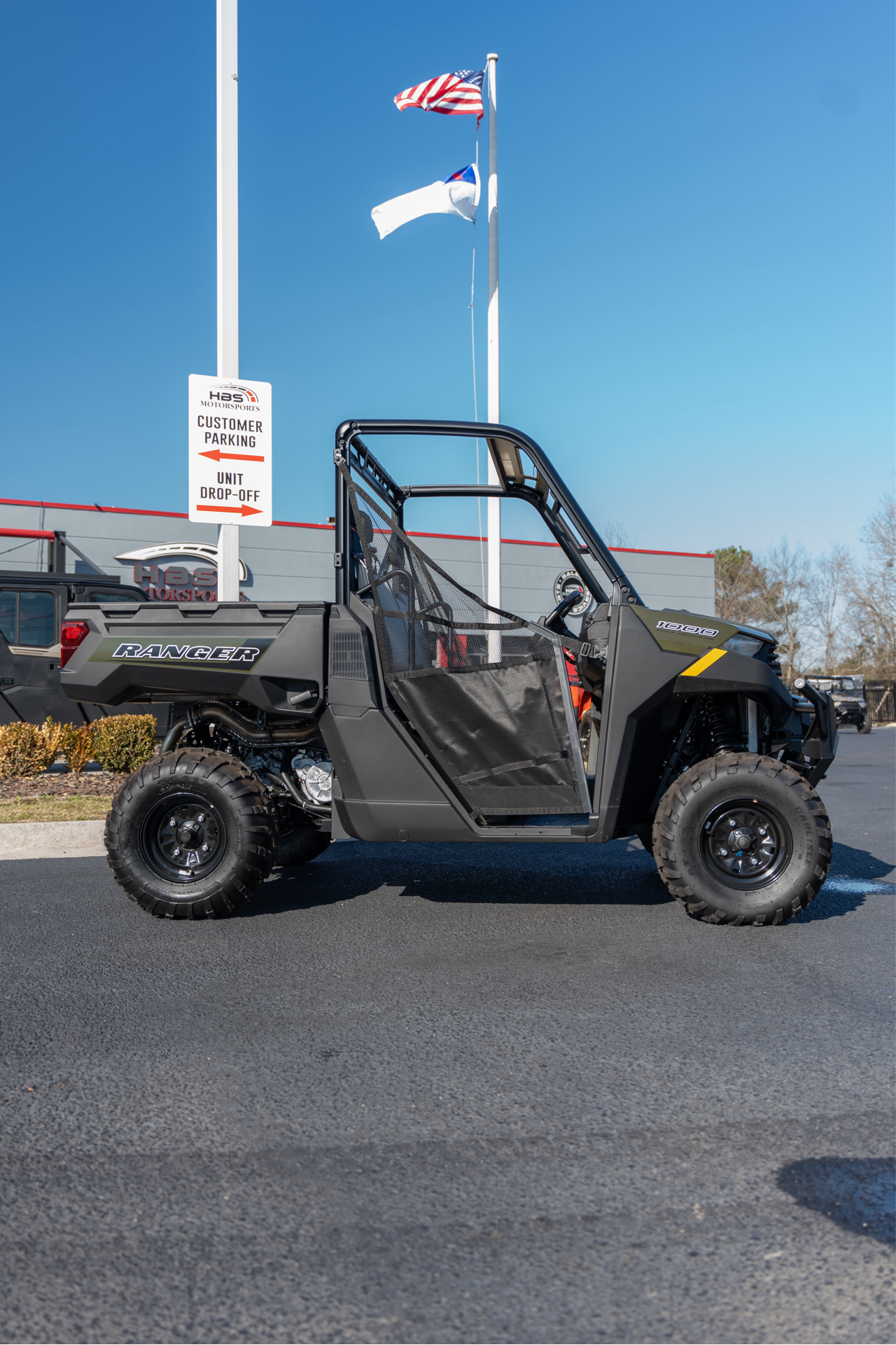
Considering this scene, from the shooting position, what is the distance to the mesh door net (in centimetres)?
486

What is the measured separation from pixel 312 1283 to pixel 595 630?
3678 millimetres

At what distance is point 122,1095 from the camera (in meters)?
2.96

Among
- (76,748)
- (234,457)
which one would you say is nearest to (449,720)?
(234,457)

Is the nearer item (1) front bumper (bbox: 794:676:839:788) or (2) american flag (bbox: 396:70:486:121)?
(1) front bumper (bbox: 794:676:839:788)

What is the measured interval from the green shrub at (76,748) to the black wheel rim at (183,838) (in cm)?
481

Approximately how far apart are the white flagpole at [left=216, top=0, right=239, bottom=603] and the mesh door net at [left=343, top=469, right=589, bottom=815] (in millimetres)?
3137

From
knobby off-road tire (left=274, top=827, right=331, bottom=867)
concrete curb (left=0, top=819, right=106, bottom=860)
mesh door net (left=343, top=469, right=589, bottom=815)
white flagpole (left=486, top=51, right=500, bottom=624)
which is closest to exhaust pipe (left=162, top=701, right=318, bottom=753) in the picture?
mesh door net (left=343, top=469, right=589, bottom=815)

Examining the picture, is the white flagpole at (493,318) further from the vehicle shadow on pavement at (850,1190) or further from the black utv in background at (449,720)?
the vehicle shadow on pavement at (850,1190)

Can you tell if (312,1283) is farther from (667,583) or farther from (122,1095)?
(667,583)

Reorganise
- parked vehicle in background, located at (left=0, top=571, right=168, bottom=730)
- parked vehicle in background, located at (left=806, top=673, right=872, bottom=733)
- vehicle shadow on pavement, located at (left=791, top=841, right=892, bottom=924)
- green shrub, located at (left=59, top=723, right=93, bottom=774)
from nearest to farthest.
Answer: vehicle shadow on pavement, located at (left=791, top=841, right=892, bottom=924) < green shrub, located at (left=59, top=723, right=93, bottom=774) < parked vehicle in background, located at (left=0, top=571, right=168, bottom=730) < parked vehicle in background, located at (left=806, top=673, right=872, bottom=733)

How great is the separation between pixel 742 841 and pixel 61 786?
6.39 m

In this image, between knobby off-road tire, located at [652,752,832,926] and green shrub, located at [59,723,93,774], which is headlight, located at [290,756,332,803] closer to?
knobby off-road tire, located at [652,752,832,926]

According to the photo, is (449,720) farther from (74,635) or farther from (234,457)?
(234,457)

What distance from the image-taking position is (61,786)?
8.89 meters
